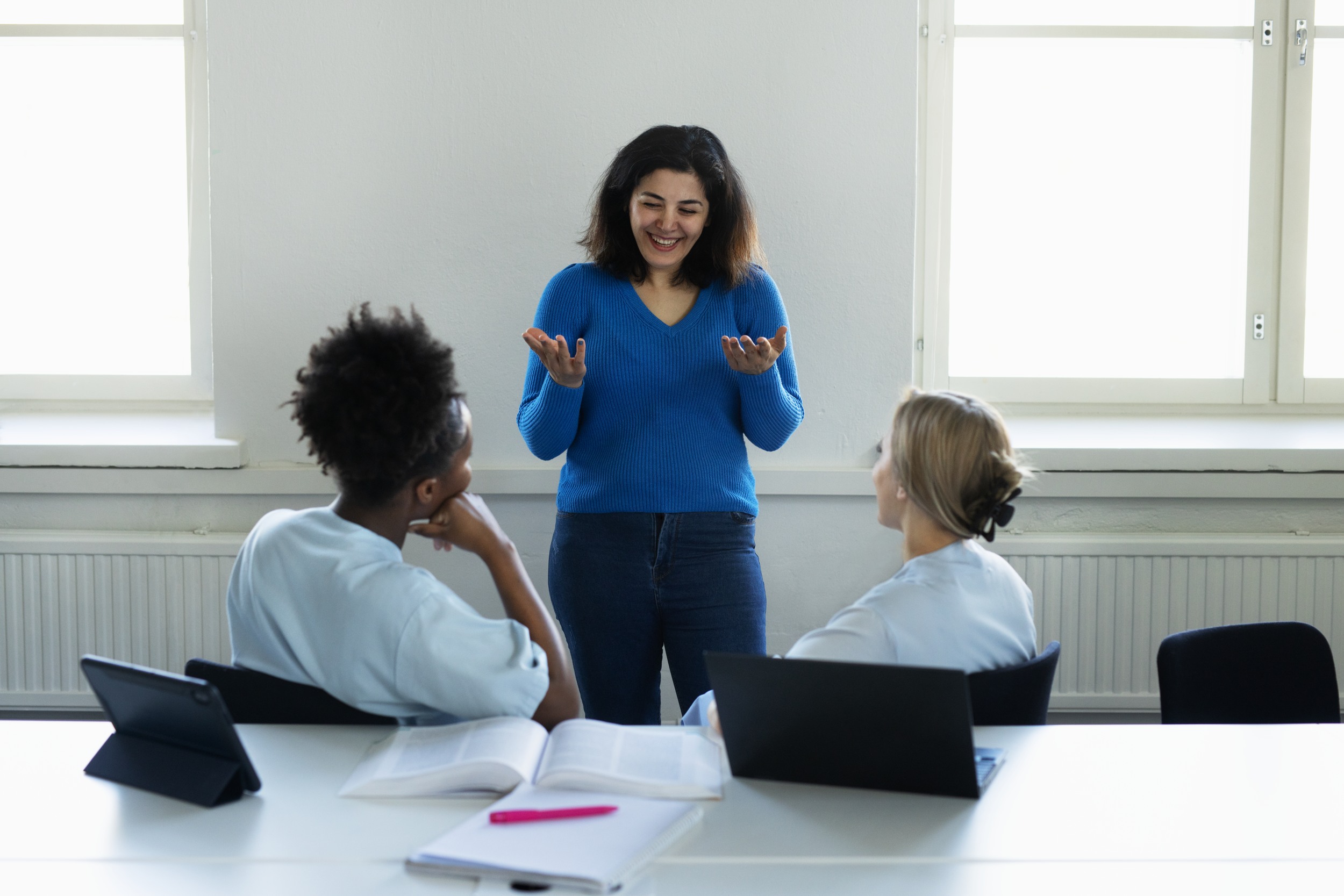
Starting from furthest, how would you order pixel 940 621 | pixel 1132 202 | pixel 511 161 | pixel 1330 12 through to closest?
pixel 1132 202 < pixel 1330 12 < pixel 511 161 < pixel 940 621

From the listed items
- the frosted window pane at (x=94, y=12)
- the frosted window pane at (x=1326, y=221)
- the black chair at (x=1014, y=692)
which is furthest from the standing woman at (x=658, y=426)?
the frosted window pane at (x=1326, y=221)

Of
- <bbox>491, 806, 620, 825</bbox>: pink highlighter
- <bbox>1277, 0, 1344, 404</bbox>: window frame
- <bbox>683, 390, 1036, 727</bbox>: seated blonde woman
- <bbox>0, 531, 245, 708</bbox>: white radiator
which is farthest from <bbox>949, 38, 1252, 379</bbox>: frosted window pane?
<bbox>491, 806, 620, 825</bbox>: pink highlighter

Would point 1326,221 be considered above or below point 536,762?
above

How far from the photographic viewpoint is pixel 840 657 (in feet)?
4.72

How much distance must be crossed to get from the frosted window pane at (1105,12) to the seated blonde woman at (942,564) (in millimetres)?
1955

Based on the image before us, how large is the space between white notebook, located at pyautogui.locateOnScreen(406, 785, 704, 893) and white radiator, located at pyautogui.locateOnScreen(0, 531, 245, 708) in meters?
1.99

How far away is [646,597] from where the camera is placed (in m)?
2.10

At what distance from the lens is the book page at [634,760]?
1269 millimetres

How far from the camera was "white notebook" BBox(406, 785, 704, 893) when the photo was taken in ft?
3.54

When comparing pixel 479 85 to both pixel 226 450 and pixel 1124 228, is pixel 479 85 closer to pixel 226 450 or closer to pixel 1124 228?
pixel 226 450

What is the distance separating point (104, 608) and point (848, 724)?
241cm

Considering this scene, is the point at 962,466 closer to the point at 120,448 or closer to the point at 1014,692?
the point at 1014,692

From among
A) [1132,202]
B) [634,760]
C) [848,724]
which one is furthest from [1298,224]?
[634,760]

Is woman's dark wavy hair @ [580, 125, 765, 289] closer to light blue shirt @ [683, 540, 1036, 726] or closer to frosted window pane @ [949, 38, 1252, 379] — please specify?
light blue shirt @ [683, 540, 1036, 726]
